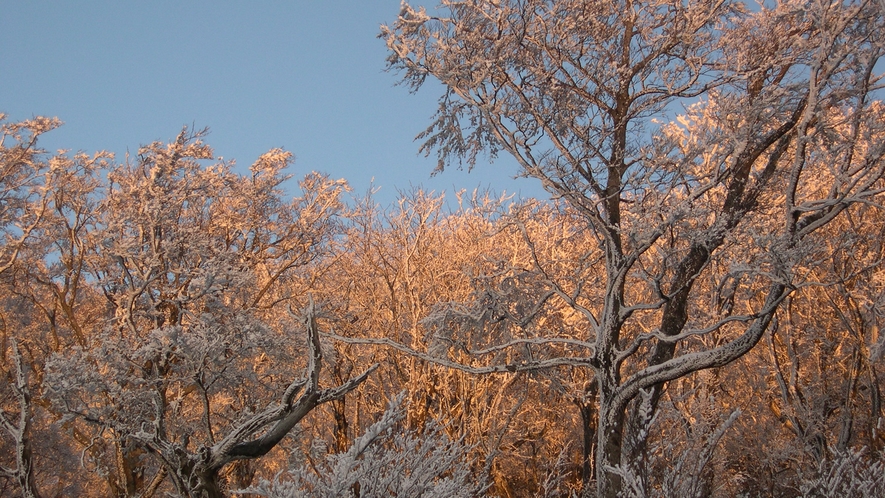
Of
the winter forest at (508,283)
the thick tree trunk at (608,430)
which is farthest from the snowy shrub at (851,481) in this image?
the thick tree trunk at (608,430)

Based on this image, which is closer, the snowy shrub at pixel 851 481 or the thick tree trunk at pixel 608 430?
the snowy shrub at pixel 851 481

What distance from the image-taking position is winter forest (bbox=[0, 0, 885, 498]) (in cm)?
549

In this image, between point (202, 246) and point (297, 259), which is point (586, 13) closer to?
point (202, 246)

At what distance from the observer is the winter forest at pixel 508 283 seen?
5.49 meters

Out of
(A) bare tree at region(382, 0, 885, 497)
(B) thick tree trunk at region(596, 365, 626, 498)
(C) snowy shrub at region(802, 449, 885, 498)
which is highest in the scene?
(A) bare tree at region(382, 0, 885, 497)

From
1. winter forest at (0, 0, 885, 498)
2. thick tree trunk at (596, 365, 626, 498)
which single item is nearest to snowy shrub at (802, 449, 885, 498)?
winter forest at (0, 0, 885, 498)

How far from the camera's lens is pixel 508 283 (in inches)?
312

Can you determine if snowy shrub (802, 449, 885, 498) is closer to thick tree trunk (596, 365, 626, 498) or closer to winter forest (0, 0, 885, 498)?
winter forest (0, 0, 885, 498)

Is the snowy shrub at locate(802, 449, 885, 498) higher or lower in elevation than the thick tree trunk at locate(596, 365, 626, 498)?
lower

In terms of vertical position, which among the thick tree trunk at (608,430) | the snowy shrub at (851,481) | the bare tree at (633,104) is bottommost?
the snowy shrub at (851,481)

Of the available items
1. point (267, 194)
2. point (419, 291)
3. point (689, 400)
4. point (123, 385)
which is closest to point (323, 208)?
point (267, 194)

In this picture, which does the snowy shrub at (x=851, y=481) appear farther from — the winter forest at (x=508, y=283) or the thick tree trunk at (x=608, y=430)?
the thick tree trunk at (x=608, y=430)

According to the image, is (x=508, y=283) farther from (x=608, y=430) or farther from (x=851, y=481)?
(x=851, y=481)

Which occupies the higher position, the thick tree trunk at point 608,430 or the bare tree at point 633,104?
the bare tree at point 633,104
